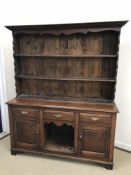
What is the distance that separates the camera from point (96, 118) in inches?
79.4

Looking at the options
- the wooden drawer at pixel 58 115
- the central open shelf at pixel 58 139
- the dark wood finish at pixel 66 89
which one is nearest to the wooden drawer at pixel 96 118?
the dark wood finish at pixel 66 89

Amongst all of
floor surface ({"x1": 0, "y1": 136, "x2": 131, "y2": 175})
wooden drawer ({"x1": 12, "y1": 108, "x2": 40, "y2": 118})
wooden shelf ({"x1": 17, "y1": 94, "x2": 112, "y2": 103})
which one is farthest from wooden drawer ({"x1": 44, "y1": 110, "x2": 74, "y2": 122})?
floor surface ({"x1": 0, "y1": 136, "x2": 131, "y2": 175})

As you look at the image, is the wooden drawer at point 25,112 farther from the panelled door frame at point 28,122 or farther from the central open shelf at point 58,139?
the central open shelf at point 58,139

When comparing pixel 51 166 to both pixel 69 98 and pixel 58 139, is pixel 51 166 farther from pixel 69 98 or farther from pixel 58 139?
pixel 69 98

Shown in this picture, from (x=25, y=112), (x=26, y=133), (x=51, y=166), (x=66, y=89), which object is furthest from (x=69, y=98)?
(x=51, y=166)

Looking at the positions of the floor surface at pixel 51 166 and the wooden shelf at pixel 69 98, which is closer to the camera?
the floor surface at pixel 51 166

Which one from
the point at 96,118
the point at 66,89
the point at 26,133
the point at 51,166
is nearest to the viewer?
the point at 96,118

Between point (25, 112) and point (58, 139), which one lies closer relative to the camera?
point (25, 112)

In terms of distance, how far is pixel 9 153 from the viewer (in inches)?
95.9

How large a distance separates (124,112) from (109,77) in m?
0.60

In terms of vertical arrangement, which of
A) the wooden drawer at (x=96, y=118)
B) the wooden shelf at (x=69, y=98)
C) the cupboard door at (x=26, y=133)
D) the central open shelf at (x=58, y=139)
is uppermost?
the wooden shelf at (x=69, y=98)

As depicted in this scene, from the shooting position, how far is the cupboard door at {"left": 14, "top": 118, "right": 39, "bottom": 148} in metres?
2.24

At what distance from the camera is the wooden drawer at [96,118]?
1988 millimetres

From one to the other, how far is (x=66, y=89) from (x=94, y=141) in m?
0.81
